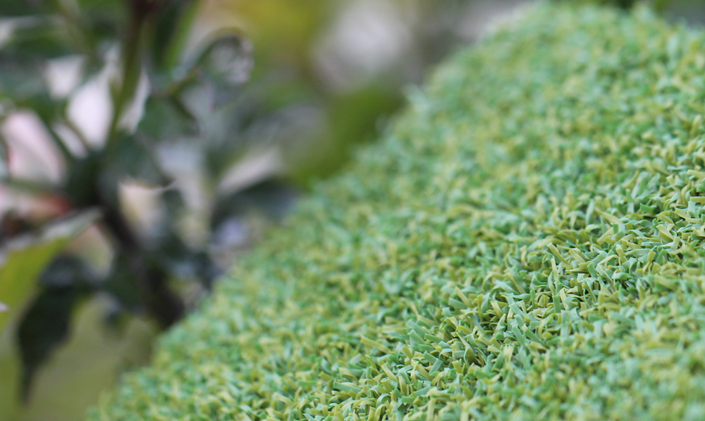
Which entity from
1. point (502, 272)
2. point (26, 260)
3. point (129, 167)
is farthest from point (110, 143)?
point (502, 272)

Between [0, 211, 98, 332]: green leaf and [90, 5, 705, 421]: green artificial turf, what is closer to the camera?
[90, 5, 705, 421]: green artificial turf

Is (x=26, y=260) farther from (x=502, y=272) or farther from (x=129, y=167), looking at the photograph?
(x=502, y=272)

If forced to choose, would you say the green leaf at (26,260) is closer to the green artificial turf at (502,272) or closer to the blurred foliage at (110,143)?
the blurred foliage at (110,143)

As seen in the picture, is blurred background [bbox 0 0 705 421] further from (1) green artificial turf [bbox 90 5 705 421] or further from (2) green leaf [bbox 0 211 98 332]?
(1) green artificial turf [bbox 90 5 705 421]

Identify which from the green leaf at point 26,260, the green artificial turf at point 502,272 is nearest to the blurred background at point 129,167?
the green leaf at point 26,260

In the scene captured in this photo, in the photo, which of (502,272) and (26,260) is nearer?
(502,272)

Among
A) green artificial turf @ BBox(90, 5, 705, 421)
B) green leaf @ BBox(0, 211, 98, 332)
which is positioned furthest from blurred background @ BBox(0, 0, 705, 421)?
green artificial turf @ BBox(90, 5, 705, 421)
